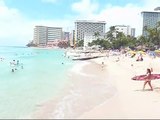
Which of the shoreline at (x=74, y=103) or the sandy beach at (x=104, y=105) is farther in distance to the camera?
the shoreline at (x=74, y=103)

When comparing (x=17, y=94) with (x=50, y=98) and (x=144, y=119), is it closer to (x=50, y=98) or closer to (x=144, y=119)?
(x=50, y=98)

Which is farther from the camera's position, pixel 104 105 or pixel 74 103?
pixel 74 103

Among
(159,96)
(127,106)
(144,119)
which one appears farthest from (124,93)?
(144,119)

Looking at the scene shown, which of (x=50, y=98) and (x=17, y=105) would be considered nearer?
(x=17, y=105)

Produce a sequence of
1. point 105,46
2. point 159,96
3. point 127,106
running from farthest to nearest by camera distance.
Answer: point 105,46 < point 159,96 < point 127,106

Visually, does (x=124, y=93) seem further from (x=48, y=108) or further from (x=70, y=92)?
(x=48, y=108)

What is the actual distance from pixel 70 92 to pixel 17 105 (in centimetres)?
571

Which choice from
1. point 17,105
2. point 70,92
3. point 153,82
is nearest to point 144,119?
point 17,105

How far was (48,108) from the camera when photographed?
17.2 meters

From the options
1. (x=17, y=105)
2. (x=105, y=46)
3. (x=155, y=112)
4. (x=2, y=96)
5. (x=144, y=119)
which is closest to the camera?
(x=144, y=119)

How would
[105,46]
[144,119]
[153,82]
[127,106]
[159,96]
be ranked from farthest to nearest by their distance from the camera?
[105,46] < [153,82] < [159,96] < [127,106] < [144,119]

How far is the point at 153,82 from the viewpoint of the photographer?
84.4 feet

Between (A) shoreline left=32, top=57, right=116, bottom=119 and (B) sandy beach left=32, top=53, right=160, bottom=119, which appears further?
(A) shoreline left=32, top=57, right=116, bottom=119

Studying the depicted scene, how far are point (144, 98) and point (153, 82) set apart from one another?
23.2ft
